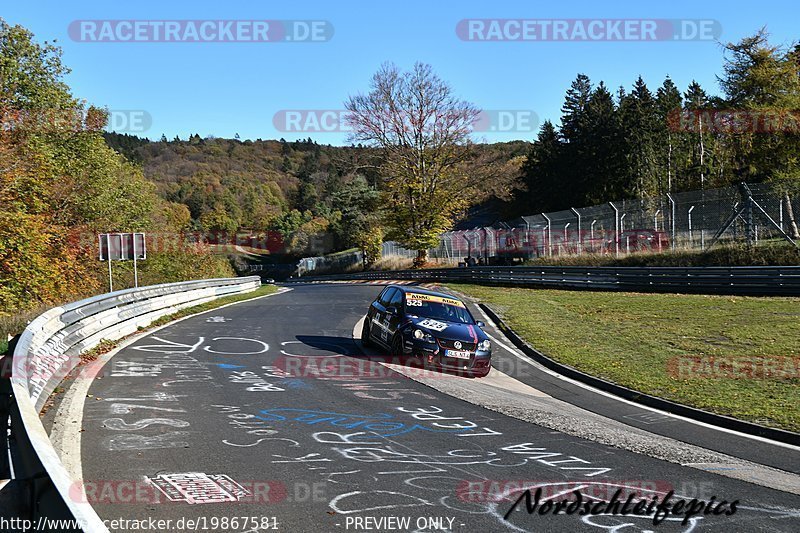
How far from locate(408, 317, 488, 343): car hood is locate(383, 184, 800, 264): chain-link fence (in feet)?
53.9

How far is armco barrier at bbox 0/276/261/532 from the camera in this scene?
139 inches

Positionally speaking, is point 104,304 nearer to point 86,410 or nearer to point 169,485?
point 86,410

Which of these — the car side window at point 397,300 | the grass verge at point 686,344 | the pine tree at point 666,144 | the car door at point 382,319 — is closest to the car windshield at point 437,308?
the car side window at point 397,300

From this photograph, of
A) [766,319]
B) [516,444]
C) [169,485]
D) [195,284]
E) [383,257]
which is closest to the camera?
[169,485]

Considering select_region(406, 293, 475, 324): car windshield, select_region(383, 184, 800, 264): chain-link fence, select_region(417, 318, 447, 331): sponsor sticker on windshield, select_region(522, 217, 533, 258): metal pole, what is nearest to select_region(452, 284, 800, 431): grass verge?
select_region(406, 293, 475, 324): car windshield

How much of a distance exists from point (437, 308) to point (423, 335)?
1.42 m

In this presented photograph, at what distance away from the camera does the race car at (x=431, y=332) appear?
45.2 ft

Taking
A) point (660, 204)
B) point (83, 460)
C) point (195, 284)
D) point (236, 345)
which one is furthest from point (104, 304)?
point (660, 204)

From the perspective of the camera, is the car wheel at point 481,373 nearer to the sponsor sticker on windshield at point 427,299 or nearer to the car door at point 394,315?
the car door at point 394,315

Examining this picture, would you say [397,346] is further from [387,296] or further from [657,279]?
[657,279]

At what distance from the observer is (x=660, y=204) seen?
29578mm

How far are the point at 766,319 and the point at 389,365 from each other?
11.1 meters

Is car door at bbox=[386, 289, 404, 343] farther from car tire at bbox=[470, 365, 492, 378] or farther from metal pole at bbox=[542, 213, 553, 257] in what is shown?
metal pole at bbox=[542, 213, 553, 257]

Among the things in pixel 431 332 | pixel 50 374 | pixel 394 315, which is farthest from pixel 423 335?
pixel 50 374
